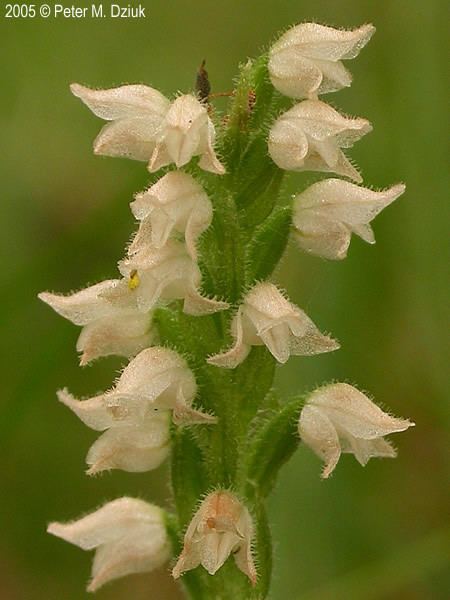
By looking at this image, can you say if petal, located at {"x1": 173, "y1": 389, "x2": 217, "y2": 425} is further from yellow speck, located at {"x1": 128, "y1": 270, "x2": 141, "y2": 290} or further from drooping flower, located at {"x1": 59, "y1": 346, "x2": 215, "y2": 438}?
yellow speck, located at {"x1": 128, "y1": 270, "x2": 141, "y2": 290}

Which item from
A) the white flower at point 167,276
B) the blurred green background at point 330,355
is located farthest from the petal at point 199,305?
the blurred green background at point 330,355

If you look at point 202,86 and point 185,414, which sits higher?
point 202,86

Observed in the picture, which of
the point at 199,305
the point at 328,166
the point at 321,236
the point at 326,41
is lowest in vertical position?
the point at 199,305

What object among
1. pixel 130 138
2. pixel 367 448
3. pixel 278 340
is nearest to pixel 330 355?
pixel 367 448

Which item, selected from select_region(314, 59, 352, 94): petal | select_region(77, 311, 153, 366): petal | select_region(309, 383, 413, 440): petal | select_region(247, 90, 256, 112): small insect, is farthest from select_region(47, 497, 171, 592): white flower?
select_region(314, 59, 352, 94): petal

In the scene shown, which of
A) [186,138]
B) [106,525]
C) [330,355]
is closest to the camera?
[186,138]

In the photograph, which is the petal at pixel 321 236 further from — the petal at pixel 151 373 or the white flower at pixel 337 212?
the petal at pixel 151 373

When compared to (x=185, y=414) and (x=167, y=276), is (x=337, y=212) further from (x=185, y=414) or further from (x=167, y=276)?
(x=185, y=414)
